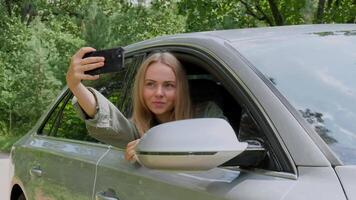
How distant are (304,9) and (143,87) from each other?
1350cm

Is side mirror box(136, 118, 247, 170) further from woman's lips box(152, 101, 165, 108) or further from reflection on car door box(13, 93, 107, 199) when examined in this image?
reflection on car door box(13, 93, 107, 199)

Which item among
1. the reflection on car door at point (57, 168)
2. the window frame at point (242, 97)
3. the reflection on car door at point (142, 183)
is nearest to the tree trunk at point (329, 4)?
the reflection on car door at point (57, 168)

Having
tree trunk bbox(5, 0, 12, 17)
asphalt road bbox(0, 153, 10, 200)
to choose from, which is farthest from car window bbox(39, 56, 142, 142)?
tree trunk bbox(5, 0, 12, 17)

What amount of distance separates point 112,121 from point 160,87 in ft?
0.84

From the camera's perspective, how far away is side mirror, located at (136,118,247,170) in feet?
6.34

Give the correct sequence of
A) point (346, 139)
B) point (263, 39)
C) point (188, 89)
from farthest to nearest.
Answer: point (188, 89) → point (263, 39) → point (346, 139)

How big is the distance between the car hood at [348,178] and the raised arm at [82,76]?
1.11 meters

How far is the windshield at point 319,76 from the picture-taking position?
2.13 metres

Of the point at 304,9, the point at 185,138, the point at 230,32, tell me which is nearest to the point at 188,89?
the point at 230,32

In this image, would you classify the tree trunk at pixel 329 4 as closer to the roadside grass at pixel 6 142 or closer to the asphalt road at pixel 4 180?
the asphalt road at pixel 4 180

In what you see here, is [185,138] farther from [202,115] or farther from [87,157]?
[87,157]

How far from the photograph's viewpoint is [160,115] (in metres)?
2.90

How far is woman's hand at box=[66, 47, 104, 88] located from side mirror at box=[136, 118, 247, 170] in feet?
2.31

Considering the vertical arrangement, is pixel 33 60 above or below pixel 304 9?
below
